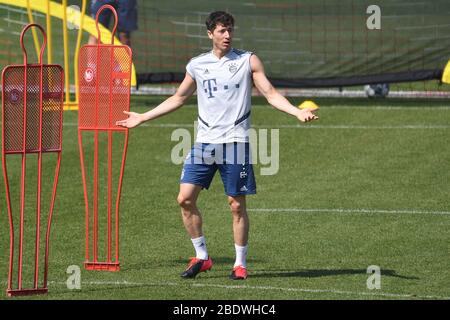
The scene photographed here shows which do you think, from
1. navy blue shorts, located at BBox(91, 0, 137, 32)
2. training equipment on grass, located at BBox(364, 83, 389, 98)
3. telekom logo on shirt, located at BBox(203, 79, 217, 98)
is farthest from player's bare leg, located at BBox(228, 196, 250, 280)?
training equipment on grass, located at BBox(364, 83, 389, 98)

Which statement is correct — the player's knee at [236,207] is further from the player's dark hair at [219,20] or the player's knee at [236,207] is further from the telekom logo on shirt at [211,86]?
the player's dark hair at [219,20]

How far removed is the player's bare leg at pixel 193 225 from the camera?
35.9ft

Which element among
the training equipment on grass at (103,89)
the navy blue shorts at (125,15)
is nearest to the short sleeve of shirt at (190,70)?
the training equipment on grass at (103,89)

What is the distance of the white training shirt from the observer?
10812mm

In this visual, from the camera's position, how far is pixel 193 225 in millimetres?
11133

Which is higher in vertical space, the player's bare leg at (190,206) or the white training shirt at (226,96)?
the white training shirt at (226,96)

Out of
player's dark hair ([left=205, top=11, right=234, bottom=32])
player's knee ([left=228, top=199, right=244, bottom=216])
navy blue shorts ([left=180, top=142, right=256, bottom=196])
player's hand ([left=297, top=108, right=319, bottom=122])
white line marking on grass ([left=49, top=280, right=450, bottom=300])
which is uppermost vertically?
player's dark hair ([left=205, top=11, right=234, bottom=32])

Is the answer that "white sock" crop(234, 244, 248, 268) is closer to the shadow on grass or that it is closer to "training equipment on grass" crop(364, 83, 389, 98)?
the shadow on grass

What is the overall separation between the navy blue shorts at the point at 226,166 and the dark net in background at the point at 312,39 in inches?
393

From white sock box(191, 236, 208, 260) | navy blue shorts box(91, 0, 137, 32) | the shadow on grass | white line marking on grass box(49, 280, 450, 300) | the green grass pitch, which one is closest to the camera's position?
white line marking on grass box(49, 280, 450, 300)

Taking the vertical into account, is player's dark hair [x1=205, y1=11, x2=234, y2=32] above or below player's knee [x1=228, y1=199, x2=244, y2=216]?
above

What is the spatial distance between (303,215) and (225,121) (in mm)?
3429

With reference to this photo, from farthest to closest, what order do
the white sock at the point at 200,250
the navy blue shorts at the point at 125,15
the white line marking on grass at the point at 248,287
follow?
the navy blue shorts at the point at 125,15 < the white sock at the point at 200,250 < the white line marking on grass at the point at 248,287

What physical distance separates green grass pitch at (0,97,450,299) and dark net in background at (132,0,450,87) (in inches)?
23.2
